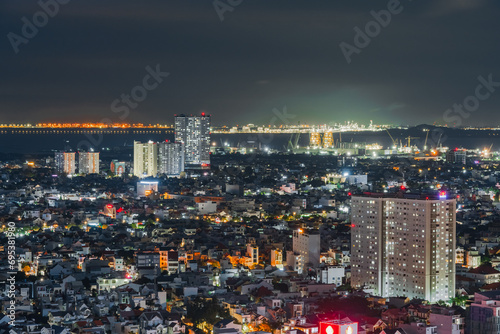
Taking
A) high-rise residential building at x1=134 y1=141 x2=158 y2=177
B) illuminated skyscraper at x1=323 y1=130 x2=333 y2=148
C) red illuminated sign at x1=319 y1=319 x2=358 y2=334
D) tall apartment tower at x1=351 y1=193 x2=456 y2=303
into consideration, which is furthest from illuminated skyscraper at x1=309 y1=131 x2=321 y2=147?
red illuminated sign at x1=319 y1=319 x2=358 y2=334

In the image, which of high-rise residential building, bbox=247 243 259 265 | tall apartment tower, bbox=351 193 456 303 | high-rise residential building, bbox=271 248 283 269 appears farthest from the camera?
high-rise residential building, bbox=247 243 259 265

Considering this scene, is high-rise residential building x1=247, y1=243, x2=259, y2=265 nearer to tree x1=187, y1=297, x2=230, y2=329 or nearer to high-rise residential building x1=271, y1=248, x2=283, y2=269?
high-rise residential building x1=271, y1=248, x2=283, y2=269

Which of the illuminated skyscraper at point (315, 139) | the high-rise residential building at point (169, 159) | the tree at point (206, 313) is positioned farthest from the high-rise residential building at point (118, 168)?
the illuminated skyscraper at point (315, 139)

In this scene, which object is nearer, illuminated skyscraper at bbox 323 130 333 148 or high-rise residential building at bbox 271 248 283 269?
high-rise residential building at bbox 271 248 283 269

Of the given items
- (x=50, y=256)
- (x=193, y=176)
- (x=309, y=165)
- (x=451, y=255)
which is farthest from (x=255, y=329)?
(x=309, y=165)

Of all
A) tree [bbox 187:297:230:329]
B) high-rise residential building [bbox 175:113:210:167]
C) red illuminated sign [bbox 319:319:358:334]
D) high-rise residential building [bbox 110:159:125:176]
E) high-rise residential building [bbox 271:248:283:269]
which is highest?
high-rise residential building [bbox 175:113:210:167]

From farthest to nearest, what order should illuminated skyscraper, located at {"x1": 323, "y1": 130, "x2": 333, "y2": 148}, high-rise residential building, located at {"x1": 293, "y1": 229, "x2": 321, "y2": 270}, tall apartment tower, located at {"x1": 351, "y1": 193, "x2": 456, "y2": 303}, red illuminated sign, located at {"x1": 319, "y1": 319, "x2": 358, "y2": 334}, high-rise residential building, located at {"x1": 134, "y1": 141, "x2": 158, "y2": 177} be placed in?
1. illuminated skyscraper, located at {"x1": 323, "y1": 130, "x2": 333, "y2": 148}
2. high-rise residential building, located at {"x1": 134, "y1": 141, "x2": 158, "y2": 177}
3. high-rise residential building, located at {"x1": 293, "y1": 229, "x2": 321, "y2": 270}
4. tall apartment tower, located at {"x1": 351, "y1": 193, "x2": 456, "y2": 303}
5. red illuminated sign, located at {"x1": 319, "y1": 319, "x2": 358, "y2": 334}

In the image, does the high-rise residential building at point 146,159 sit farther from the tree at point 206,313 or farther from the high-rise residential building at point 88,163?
the tree at point 206,313

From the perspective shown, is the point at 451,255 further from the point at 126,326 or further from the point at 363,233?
the point at 126,326
